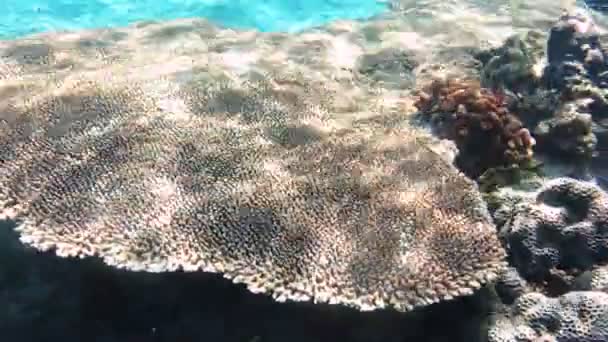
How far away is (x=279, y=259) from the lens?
335cm

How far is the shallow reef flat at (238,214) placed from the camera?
3.36m

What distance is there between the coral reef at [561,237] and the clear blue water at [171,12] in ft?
47.1

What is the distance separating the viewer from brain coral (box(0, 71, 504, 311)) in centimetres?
329

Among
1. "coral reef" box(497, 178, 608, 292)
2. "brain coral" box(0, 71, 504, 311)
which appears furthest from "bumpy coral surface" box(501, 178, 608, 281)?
"brain coral" box(0, 71, 504, 311)

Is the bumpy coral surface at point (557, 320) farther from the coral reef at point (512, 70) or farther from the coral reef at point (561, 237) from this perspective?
the coral reef at point (512, 70)

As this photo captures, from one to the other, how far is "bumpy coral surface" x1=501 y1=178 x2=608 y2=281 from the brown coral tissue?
0.85 metres

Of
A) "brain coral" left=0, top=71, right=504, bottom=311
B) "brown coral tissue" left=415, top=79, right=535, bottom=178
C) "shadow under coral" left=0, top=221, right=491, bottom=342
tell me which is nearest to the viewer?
"brain coral" left=0, top=71, right=504, bottom=311

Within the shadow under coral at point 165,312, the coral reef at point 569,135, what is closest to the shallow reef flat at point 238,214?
the shadow under coral at point 165,312

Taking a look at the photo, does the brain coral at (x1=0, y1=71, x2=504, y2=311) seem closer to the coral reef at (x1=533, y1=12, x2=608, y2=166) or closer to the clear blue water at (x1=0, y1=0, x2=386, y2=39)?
the coral reef at (x1=533, y1=12, x2=608, y2=166)

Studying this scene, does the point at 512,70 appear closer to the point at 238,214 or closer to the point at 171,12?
the point at 238,214

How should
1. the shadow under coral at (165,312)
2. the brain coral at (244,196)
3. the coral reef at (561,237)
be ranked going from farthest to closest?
the coral reef at (561,237)
the shadow under coral at (165,312)
the brain coral at (244,196)

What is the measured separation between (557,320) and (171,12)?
58.5 ft

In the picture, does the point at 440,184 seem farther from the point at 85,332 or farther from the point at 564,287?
the point at 85,332

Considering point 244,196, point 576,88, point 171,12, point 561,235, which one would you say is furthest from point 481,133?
point 171,12
